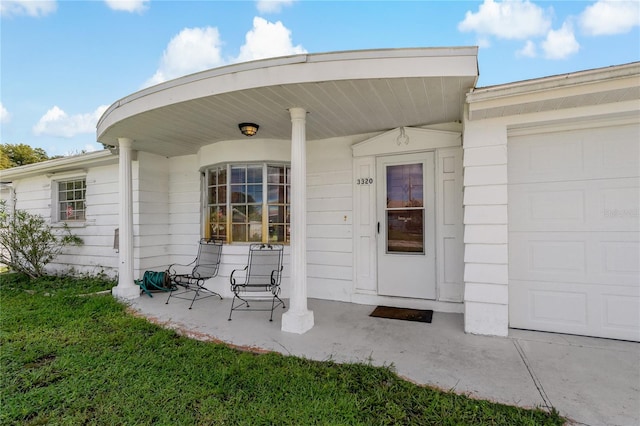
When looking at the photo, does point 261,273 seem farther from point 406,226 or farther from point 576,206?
point 576,206

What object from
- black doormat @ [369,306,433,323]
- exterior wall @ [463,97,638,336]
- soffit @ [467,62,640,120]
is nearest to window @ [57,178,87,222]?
black doormat @ [369,306,433,323]

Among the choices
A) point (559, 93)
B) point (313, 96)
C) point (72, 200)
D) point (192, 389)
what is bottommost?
point (192, 389)

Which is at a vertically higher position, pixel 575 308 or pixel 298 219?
pixel 298 219

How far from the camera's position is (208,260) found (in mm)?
4738

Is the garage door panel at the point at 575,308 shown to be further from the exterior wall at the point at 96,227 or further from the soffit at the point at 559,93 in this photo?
the exterior wall at the point at 96,227

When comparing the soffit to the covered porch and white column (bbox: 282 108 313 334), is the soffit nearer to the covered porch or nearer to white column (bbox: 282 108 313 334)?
the covered porch

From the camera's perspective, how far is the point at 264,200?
4.69 metres

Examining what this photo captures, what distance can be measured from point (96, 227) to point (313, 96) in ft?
18.8

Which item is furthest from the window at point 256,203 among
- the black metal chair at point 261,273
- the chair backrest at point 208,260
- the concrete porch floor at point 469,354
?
the concrete porch floor at point 469,354

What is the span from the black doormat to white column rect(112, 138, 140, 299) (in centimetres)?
370

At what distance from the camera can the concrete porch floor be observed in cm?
201

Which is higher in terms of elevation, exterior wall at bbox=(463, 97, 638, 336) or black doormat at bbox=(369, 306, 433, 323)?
exterior wall at bbox=(463, 97, 638, 336)

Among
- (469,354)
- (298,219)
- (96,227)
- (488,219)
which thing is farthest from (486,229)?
(96,227)

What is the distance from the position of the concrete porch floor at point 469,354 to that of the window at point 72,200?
14.5ft
